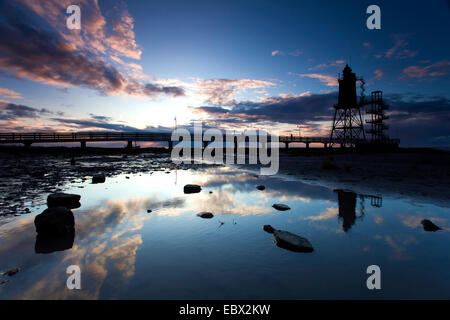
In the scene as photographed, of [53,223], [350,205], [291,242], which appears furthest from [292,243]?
[53,223]

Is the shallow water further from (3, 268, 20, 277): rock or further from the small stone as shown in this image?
the small stone

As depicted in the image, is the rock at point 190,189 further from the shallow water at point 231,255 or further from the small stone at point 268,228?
the small stone at point 268,228

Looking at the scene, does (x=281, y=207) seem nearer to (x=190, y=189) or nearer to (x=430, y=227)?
(x=430, y=227)

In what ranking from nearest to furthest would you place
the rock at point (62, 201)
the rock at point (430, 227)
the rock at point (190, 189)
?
the rock at point (430, 227), the rock at point (62, 201), the rock at point (190, 189)

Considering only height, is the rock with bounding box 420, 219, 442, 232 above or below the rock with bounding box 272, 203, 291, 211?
above

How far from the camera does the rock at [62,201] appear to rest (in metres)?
6.64

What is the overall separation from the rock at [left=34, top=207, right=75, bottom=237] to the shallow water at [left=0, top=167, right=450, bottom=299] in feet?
1.08

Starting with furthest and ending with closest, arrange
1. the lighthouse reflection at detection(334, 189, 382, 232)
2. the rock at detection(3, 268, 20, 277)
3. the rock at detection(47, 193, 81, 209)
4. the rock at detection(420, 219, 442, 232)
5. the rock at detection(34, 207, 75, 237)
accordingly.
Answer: the rock at detection(47, 193, 81, 209) < the lighthouse reflection at detection(334, 189, 382, 232) < the rock at detection(420, 219, 442, 232) < the rock at detection(34, 207, 75, 237) < the rock at detection(3, 268, 20, 277)

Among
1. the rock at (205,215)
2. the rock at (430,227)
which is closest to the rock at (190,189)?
the rock at (205,215)

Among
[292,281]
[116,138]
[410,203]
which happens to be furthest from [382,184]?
[116,138]

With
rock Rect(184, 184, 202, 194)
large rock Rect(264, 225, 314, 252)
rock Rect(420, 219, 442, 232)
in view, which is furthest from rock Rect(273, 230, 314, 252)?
rock Rect(184, 184, 202, 194)

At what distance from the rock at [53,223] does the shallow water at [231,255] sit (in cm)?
33

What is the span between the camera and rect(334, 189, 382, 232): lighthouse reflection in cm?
→ 581

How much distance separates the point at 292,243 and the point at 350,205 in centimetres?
453
